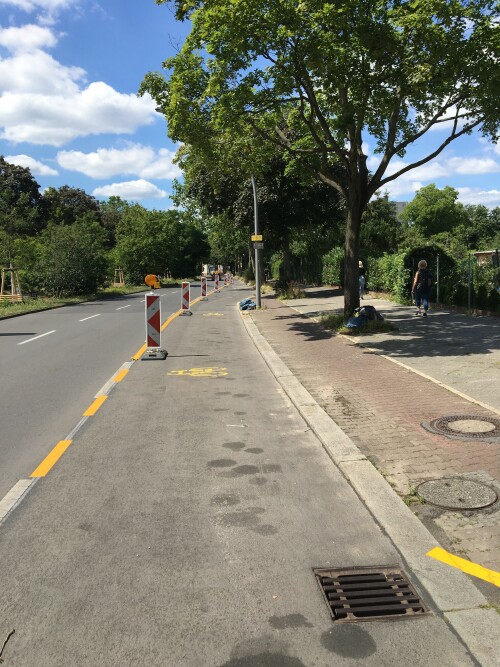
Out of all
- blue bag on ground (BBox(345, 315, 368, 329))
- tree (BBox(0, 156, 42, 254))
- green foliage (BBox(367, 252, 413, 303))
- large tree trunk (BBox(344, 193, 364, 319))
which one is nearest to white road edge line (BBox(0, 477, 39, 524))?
blue bag on ground (BBox(345, 315, 368, 329))

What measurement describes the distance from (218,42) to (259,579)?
11.2 meters

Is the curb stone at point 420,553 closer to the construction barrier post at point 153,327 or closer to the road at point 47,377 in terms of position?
the road at point 47,377

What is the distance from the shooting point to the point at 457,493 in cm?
412

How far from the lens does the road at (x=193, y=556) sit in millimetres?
2594

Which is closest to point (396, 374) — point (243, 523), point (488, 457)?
point (488, 457)

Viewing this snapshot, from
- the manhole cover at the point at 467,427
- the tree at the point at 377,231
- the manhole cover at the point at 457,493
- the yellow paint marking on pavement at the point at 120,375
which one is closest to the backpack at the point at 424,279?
the yellow paint marking on pavement at the point at 120,375

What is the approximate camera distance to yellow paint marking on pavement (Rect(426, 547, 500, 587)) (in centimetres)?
307

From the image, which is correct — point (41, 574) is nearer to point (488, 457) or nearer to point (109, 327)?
point (488, 457)

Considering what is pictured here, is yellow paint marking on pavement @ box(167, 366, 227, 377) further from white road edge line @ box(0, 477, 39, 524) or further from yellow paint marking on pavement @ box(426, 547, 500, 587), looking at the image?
yellow paint marking on pavement @ box(426, 547, 500, 587)

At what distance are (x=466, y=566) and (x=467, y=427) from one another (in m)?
2.72

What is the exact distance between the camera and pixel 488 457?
4.87 m

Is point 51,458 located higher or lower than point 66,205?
lower

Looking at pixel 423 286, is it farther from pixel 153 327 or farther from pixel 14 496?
pixel 14 496

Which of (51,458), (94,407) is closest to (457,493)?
(51,458)
